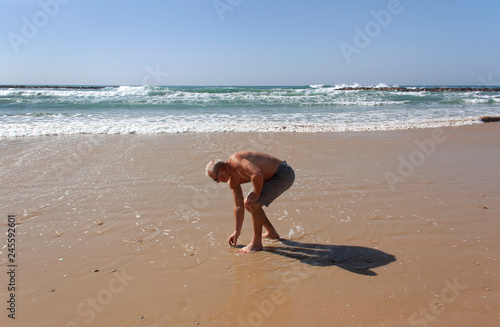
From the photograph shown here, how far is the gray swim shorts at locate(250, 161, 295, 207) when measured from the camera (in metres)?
3.24

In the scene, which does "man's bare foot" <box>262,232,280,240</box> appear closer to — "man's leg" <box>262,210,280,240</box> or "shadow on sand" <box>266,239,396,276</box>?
"man's leg" <box>262,210,280,240</box>

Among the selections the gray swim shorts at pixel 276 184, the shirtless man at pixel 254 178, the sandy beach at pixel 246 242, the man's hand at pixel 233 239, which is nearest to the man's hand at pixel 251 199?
the shirtless man at pixel 254 178

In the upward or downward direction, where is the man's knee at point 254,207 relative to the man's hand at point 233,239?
upward

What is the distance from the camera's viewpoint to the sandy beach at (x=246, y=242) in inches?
96.0

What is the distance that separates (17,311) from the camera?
8.08 ft

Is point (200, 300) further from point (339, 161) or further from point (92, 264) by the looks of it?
point (339, 161)

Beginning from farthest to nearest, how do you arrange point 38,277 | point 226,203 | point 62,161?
point 62,161
point 226,203
point 38,277

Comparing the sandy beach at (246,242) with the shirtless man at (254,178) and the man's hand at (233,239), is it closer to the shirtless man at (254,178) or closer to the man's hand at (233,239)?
the man's hand at (233,239)

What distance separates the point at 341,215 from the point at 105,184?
3.83 m

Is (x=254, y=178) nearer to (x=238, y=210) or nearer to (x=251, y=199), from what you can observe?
(x=251, y=199)

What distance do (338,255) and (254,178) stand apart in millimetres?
1185

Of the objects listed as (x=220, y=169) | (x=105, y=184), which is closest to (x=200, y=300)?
(x=220, y=169)

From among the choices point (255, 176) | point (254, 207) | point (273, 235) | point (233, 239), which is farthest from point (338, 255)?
point (255, 176)

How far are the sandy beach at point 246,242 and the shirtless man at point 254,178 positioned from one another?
1.16ft
